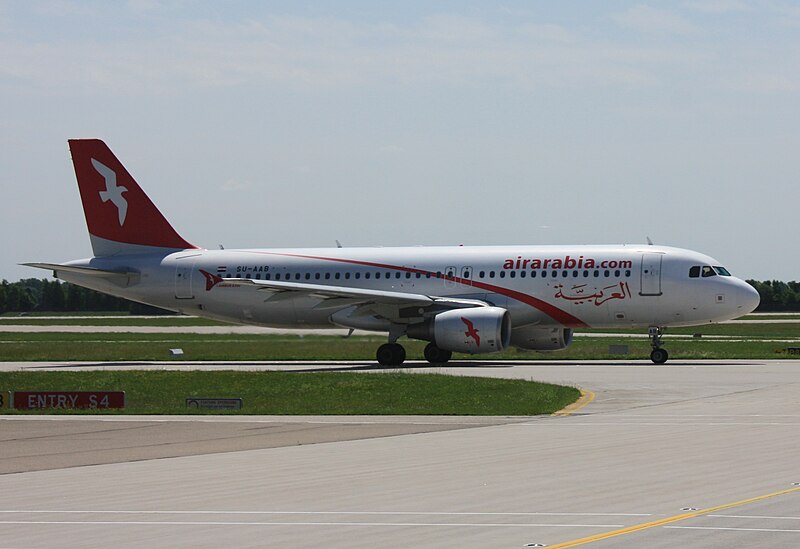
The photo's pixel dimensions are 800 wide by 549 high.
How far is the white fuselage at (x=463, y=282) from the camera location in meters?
44.4

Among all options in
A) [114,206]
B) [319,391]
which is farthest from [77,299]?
[319,391]

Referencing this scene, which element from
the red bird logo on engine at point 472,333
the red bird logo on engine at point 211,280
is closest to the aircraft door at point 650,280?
the red bird logo on engine at point 472,333

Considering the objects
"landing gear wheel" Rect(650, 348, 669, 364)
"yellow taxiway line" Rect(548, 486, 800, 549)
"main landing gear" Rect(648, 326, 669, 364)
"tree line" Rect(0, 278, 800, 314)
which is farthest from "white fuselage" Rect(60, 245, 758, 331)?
"tree line" Rect(0, 278, 800, 314)

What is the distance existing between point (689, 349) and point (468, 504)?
139ft

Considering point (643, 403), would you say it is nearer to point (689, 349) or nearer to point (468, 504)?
point (468, 504)

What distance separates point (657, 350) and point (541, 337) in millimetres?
4451

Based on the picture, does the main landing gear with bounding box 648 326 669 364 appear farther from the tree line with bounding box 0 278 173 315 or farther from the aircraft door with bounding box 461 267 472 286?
the tree line with bounding box 0 278 173 315

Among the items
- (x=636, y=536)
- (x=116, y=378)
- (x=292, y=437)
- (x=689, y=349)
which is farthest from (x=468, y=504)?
(x=689, y=349)

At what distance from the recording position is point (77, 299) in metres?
146

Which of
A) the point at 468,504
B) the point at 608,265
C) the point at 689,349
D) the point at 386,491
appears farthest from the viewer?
the point at 689,349

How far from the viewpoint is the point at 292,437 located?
70.9 feet

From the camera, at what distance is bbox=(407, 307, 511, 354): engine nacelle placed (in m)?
42.9

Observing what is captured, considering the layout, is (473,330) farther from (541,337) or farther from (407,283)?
(407,283)

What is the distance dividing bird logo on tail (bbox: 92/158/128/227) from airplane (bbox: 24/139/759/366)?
0.04 m
